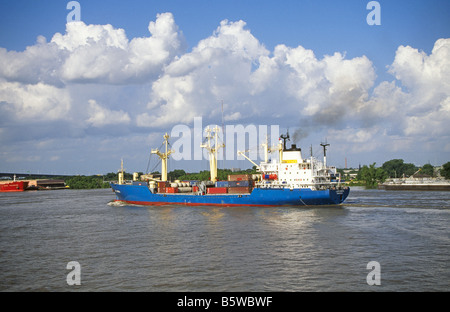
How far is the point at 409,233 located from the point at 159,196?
39923 mm

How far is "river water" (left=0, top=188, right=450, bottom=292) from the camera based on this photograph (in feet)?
60.2

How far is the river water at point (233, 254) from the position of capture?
1834 cm

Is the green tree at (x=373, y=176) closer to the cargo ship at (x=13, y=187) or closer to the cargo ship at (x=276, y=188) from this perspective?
the cargo ship at (x=276, y=188)

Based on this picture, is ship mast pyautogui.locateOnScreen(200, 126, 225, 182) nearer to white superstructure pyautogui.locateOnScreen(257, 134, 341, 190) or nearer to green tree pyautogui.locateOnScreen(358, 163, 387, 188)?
white superstructure pyautogui.locateOnScreen(257, 134, 341, 190)

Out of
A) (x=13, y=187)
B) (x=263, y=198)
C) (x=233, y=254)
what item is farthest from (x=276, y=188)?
(x=13, y=187)

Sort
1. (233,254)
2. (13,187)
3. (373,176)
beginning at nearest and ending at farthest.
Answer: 1. (233,254)
2. (373,176)
3. (13,187)

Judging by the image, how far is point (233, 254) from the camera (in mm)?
24141

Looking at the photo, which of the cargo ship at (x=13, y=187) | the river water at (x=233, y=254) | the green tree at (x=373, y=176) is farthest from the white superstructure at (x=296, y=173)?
the cargo ship at (x=13, y=187)

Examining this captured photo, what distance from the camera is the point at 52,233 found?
34.1m

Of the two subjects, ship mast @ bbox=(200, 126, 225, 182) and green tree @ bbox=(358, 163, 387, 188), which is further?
green tree @ bbox=(358, 163, 387, 188)

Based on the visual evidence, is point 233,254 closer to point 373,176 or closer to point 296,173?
point 296,173

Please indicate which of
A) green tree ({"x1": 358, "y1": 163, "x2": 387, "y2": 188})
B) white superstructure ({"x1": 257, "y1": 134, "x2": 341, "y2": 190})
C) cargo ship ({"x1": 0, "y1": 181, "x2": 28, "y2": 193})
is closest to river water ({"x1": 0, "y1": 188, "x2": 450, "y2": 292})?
white superstructure ({"x1": 257, "y1": 134, "x2": 341, "y2": 190})
